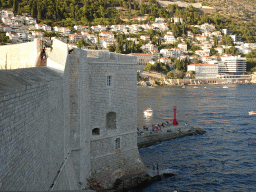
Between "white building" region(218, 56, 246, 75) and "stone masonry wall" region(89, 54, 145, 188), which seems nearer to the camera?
"stone masonry wall" region(89, 54, 145, 188)

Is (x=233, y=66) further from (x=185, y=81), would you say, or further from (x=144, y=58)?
(x=144, y=58)

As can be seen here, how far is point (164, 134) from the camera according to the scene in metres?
27.4

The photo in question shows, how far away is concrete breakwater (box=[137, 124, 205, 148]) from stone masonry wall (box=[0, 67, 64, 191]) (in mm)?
17602

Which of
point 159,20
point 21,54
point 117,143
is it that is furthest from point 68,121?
point 159,20

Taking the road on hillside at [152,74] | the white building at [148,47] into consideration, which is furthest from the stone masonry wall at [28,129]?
the white building at [148,47]

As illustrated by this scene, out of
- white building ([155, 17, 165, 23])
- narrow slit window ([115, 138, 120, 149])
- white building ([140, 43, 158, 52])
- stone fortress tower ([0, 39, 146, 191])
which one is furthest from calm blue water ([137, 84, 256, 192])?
white building ([155, 17, 165, 23])

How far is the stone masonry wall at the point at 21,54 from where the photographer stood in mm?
12375

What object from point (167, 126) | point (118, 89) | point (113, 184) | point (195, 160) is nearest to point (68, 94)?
point (118, 89)

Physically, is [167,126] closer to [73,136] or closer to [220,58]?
[73,136]

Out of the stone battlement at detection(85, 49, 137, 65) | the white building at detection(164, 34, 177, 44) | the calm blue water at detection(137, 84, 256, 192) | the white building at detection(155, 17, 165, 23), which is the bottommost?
the calm blue water at detection(137, 84, 256, 192)

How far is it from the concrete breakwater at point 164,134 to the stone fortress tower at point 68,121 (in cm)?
1064

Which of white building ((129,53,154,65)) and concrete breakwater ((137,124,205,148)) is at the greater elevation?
white building ((129,53,154,65))

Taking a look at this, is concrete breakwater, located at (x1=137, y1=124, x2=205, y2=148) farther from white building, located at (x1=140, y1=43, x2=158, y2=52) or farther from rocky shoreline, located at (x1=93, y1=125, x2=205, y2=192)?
white building, located at (x1=140, y1=43, x2=158, y2=52)

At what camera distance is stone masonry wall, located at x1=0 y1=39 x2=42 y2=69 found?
40.6ft
